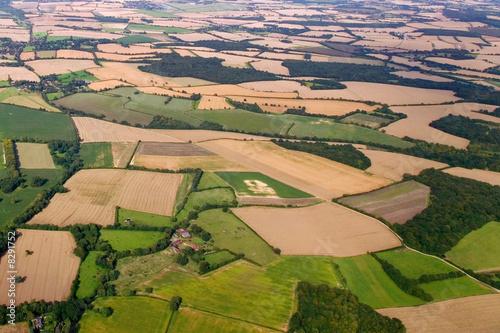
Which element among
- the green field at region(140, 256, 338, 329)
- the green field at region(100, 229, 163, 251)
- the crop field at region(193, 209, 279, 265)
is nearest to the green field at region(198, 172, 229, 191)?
the crop field at region(193, 209, 279, 265)

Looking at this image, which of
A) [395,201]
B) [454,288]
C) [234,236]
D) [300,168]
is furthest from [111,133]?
[454,288]

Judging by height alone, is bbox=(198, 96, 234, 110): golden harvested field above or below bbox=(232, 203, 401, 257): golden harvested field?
Answer: above

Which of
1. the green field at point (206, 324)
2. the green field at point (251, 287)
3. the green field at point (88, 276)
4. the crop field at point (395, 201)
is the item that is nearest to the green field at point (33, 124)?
the green field at point (88, 276)

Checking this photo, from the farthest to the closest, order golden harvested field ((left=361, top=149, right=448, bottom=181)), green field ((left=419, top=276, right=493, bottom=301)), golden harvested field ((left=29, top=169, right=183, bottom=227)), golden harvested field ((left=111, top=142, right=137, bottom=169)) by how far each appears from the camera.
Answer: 1. golden harvested field ((left=361, top=149, right=448, bottom=181))
2. golden harvested field ((left=111, top=142, right=137, bottom=169))
3. golden harvested field ((left=29, top=169, right=183, bottom=227))
4. green field ((left=419, top=276, right=493, bottom=301))

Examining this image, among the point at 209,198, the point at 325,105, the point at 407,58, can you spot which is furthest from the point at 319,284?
the point at 407,58

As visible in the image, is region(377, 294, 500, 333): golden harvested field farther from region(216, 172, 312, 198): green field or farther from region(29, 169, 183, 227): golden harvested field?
region(29, 169, 183, 227): golden harvested field

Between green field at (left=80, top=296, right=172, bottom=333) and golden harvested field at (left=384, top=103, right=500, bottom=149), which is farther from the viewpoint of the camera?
golden harvested field at (left=384, top=103, right=500, bottom=149)

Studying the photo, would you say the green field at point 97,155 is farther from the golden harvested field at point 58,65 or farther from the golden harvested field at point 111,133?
the golden harvested field at point 58,65

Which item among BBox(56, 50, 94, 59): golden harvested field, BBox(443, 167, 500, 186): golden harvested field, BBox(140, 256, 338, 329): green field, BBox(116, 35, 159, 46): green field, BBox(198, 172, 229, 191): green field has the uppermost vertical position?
BBox(116, 35, 159, 46): green field
